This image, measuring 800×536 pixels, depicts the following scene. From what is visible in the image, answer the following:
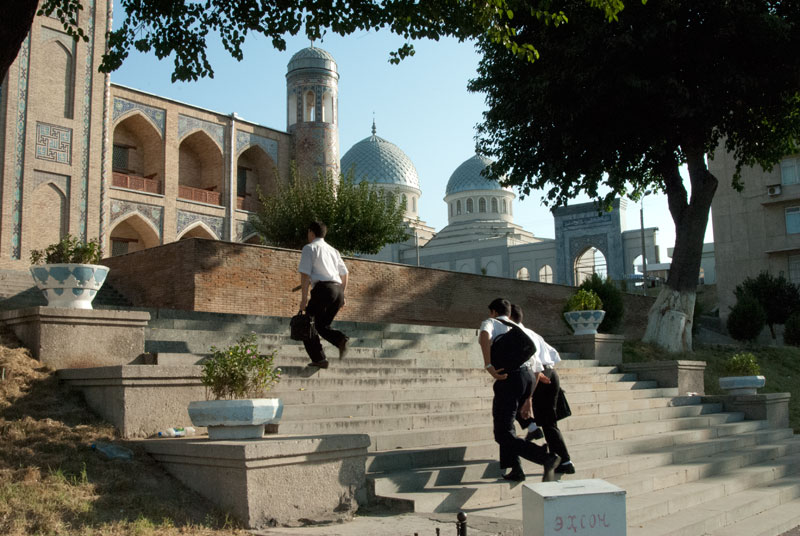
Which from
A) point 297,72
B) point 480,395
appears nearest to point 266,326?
point 480,395

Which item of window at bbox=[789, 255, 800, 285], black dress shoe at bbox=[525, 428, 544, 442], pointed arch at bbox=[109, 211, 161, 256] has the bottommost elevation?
black dress shoe at bbox=[525, 428, 544, 442]

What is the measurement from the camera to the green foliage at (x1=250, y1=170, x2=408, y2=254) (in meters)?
21.1

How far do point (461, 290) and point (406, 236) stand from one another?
398 cm

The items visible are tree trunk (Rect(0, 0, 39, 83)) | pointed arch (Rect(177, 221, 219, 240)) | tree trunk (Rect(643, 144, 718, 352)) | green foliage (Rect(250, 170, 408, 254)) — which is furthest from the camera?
pointed arch (Rect(177, 221, 219, 240))

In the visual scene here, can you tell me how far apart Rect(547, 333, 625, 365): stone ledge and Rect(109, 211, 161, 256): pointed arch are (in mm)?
19453

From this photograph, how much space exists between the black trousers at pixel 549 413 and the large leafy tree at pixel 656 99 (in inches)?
366

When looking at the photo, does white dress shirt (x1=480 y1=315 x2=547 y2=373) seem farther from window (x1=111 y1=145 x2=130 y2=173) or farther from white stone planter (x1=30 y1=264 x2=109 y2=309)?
window (x1=111 y1=145 x2=130 y2=173)

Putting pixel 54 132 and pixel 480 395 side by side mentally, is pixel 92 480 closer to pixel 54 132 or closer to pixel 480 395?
pixel 480 395

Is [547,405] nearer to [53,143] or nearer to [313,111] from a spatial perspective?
[53,143]

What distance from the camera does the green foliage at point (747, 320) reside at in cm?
2534

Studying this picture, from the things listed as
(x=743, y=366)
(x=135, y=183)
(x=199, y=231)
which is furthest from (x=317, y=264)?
(x=199, y=231)

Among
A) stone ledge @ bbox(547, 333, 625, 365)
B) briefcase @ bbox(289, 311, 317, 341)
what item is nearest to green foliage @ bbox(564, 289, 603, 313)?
stone ledge @ bbox(547, 333, 625, 365)

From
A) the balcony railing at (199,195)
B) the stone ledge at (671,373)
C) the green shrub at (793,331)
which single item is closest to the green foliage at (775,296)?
the green shrub at (793,331)

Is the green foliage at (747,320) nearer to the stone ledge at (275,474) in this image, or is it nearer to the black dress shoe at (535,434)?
the black dress shoe at (535,434)
